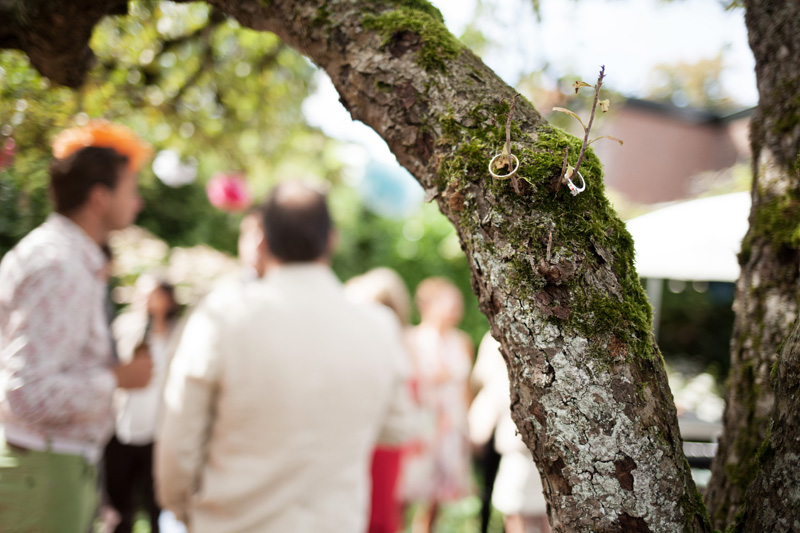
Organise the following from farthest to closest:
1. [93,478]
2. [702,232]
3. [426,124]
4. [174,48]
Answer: [702,232], [174,48], [93,478], [426,124]

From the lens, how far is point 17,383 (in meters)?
1.71

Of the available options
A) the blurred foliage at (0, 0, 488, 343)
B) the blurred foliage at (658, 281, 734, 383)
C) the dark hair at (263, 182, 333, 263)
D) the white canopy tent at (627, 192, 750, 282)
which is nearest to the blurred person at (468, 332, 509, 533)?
the white canopy tent at (627, 192, 750, 282)

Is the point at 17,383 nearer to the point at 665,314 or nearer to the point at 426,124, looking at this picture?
the point at 426,124

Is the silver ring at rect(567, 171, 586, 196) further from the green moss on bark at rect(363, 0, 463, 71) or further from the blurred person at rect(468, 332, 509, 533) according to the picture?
the blurred person at rect(468, 332, 509, 533)

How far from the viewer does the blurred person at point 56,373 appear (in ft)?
5.71

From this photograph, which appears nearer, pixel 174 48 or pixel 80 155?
pixel 80 155

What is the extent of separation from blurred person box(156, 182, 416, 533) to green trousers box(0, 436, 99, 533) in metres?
0.28

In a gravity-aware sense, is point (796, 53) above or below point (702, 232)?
below

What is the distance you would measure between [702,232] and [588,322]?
455 cm

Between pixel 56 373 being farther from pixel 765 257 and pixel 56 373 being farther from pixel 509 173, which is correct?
pixel 765 257

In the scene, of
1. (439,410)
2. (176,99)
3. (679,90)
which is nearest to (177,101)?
(176,99)

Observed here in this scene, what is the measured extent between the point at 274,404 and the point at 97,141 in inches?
53.4

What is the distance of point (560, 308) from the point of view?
911 millimetres

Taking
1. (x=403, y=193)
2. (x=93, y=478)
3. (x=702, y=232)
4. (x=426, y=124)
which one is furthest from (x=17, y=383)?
(x=403, y=193)
